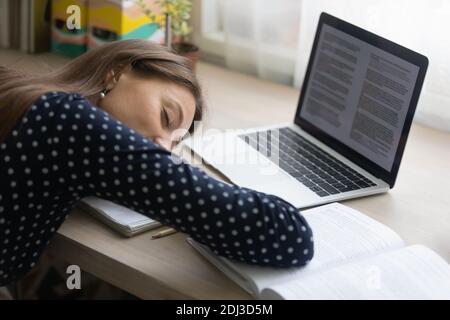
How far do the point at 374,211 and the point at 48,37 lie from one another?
1073 mm

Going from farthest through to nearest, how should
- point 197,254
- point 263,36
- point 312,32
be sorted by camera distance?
point 263,36, point 312,32, point 197,254

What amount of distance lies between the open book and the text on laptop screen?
0.24 metres

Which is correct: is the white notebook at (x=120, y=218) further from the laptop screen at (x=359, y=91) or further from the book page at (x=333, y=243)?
the laptop screen at (x=359, y=91)

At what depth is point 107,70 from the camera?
3.44 feet

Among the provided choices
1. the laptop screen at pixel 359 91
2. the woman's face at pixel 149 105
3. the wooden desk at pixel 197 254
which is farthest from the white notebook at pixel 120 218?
the laptop screen at pixel 359 91

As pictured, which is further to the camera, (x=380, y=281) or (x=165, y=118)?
(x=165, y=118)

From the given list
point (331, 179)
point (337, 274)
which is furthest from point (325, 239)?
point (331, 179)

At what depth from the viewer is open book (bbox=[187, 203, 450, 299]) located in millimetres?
850

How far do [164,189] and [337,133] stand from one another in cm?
55

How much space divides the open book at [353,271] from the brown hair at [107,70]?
0.25 m

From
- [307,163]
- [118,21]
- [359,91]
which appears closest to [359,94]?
[359,91]

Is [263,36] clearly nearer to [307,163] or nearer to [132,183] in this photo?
[307,163]

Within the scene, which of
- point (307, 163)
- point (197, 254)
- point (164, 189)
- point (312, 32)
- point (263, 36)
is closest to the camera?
point (164, 189)

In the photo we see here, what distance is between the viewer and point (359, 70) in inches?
49.3
